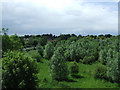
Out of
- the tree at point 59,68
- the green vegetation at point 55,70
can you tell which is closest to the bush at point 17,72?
the green vegetation at point 55,70

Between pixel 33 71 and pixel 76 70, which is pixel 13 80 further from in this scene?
pixel 76 70

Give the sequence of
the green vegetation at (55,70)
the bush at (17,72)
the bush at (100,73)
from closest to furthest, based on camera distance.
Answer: the bush at (17,72)
the green vegetation at (55,70)
the bush at (100,73)

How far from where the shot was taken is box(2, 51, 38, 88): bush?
11.0 meters

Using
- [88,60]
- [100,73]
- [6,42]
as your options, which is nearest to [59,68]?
[100,73]

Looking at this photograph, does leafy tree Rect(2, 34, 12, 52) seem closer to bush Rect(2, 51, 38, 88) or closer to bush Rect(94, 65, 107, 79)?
bush Rect(2, 51, 38, 88)

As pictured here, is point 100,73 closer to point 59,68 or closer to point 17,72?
point 59,68

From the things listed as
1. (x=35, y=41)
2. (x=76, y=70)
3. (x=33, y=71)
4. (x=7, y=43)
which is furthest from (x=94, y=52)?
(x=35, y=41)

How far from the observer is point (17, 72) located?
36.7 feet

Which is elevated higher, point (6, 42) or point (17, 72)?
point (6, 42)

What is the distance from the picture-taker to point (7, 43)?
81.7 feet

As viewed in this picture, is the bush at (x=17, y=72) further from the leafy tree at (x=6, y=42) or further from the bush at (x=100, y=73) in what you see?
the bush at (x=100, y=73)

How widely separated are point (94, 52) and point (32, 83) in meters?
34.4

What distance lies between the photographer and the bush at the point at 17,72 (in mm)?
11039

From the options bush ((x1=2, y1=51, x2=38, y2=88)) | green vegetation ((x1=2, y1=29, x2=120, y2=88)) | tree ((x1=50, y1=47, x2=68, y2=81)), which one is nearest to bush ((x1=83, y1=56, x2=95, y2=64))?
green vegetation ((x1=2, y1=29, x2=120, y2=88))
